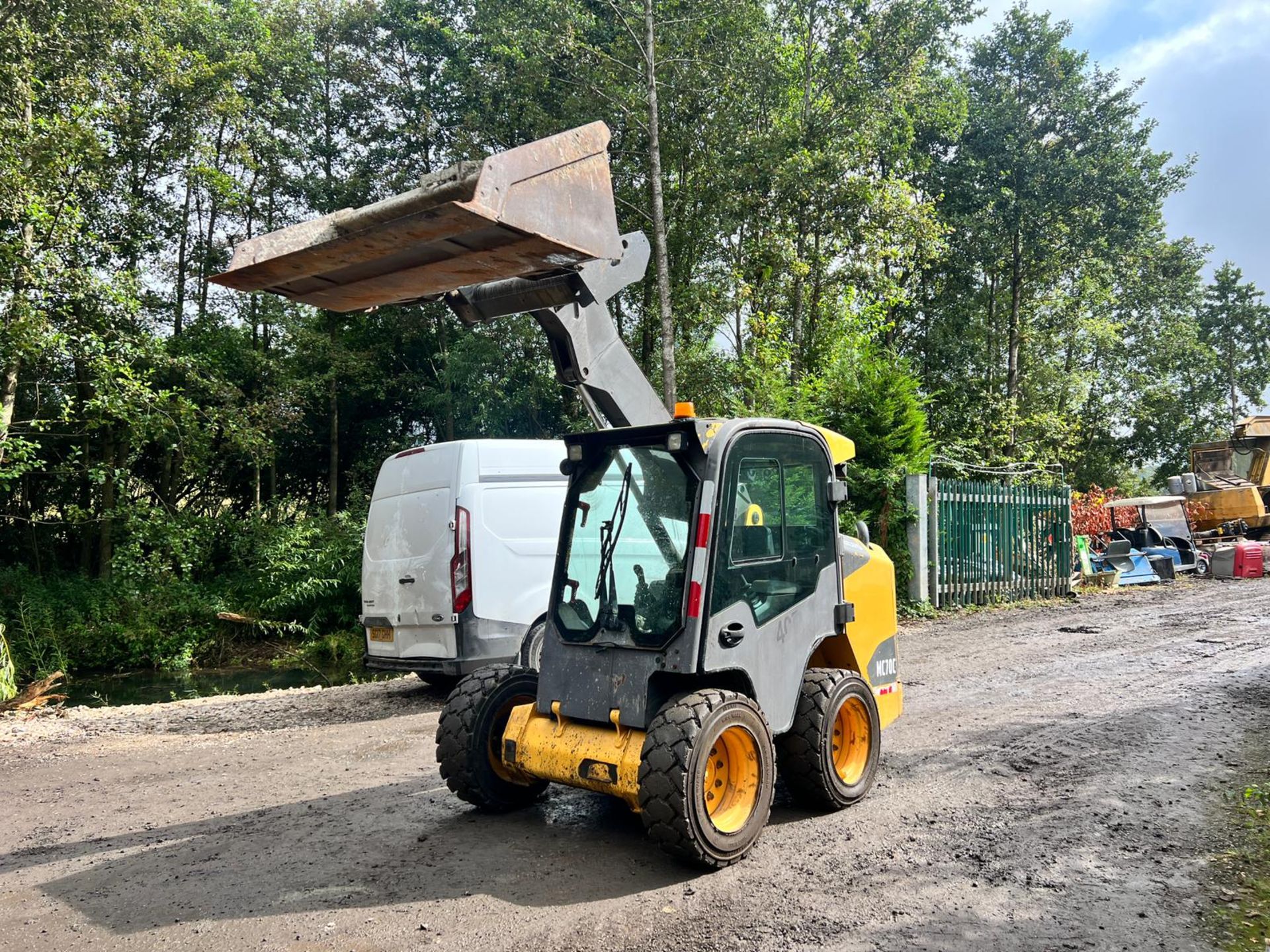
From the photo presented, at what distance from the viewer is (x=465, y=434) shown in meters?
23.4

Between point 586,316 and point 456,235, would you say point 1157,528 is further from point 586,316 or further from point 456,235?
point 456,235

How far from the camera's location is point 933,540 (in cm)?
1426

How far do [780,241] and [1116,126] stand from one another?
1446cm

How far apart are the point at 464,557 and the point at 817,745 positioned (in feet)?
13.4

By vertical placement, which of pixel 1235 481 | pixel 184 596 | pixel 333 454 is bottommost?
pixel 184 596

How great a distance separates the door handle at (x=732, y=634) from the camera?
4223 millimetres

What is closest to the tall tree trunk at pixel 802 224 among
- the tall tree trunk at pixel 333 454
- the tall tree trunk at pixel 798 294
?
the tall tree trunk at pixel 798 294

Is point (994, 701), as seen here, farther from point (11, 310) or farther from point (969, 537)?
point (11, 310)

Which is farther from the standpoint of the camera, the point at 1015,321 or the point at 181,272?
the point at 1015,321

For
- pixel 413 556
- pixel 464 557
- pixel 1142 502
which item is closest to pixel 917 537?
pixel 1142 502

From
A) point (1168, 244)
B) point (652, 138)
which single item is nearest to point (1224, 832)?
→ point (652, 138)

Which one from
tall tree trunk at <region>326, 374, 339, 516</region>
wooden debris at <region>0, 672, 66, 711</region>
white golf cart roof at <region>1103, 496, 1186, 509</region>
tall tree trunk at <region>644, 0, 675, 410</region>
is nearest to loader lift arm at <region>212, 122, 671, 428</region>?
wooden debris at <region>0, 672, 66, 711</region>

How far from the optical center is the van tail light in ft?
25.6

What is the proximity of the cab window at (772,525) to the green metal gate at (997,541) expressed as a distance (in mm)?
10053
